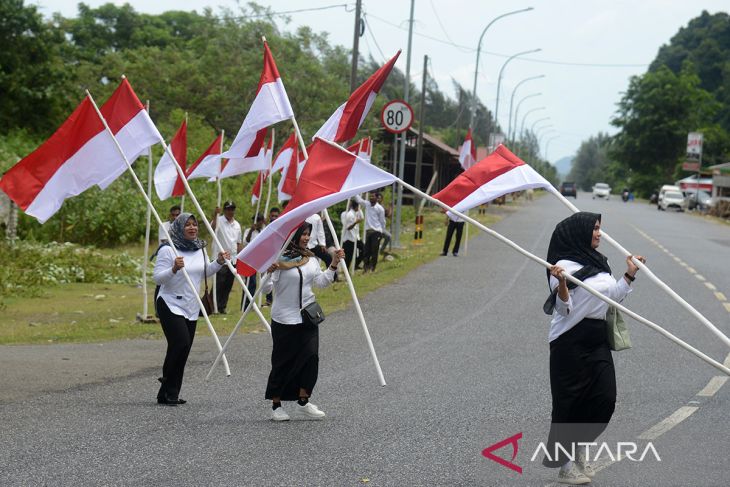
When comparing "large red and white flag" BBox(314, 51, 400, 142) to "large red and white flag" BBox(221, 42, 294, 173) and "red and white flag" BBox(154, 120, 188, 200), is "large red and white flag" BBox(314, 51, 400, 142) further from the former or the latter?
"red and white flag" BBox(154, 120, 188, 200)

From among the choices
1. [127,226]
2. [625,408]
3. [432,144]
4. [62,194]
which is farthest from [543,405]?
[432,144]

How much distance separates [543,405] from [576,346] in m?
2.29

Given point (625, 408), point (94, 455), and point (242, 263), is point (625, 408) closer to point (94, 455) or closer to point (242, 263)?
point (242, 263)

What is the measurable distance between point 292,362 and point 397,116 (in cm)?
1351

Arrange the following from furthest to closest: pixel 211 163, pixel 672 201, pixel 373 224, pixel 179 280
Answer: pixel 672 201 < pixel 373 224 < pixel 211 163 < pixel 179 280

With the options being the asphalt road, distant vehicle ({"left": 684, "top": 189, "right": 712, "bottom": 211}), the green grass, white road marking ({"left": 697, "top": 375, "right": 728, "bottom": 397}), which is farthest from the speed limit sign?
distant vehicle ({"left": 684, "top": 189, "right": 712, "bottom": 211})

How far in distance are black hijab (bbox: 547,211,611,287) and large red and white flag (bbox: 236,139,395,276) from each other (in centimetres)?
168

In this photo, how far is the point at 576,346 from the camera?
6586 millimetres

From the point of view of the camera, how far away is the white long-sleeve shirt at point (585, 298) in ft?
21.4

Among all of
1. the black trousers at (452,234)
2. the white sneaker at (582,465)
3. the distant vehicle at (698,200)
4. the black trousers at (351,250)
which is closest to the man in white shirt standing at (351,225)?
the black trousers at (351,250)

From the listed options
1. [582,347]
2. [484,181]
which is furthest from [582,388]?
[484,181]

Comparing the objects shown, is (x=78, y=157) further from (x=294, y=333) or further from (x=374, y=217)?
(x=374, y=217)

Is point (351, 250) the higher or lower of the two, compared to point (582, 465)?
lower

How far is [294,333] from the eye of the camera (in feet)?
27.0
